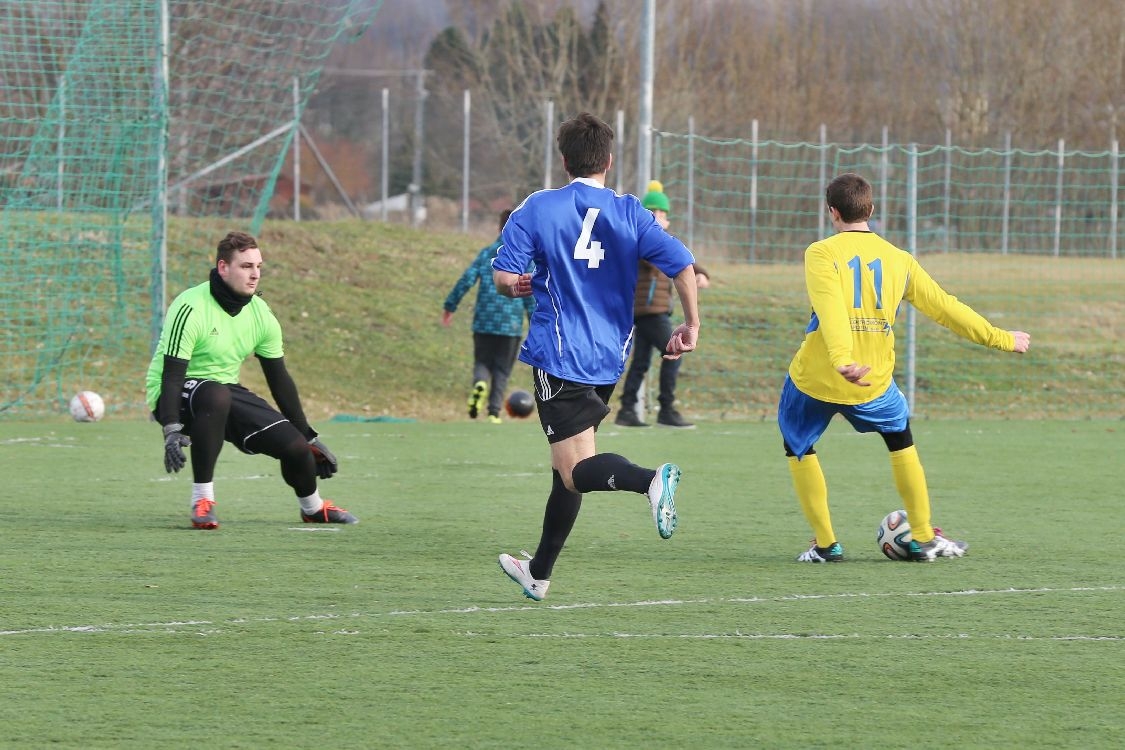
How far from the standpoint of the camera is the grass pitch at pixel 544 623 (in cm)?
423

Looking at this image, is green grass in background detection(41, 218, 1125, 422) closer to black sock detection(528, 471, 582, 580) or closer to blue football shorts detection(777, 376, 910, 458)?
blue football shorts detection(777, 376, 910, 458)

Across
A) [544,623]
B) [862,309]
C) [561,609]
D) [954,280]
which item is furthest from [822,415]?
[954,280]

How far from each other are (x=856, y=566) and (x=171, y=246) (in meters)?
12.9

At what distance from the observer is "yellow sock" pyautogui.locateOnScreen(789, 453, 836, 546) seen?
7.05 m

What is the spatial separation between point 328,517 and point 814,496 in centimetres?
252

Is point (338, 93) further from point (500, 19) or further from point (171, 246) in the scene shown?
point (171, 246)

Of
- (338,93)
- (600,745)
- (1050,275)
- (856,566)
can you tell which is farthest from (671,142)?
(338,93)

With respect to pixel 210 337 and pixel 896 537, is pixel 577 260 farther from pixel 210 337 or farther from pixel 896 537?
pixel 210 337

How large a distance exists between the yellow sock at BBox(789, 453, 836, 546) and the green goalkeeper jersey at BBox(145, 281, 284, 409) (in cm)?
262

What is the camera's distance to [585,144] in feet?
19.3

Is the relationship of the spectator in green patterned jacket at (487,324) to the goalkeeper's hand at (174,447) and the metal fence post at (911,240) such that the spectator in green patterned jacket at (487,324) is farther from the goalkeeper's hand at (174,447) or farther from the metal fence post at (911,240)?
the goalkeeper's hand at (174,447)

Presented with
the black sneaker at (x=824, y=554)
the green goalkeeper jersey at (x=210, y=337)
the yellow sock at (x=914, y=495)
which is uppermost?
the green goalkeeper jersey at (x=210, y=337)

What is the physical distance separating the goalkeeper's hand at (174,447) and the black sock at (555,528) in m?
2.18

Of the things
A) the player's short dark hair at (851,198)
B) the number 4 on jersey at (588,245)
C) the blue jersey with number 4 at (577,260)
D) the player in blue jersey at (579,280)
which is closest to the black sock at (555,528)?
the player in blue jersey at (579,280)
